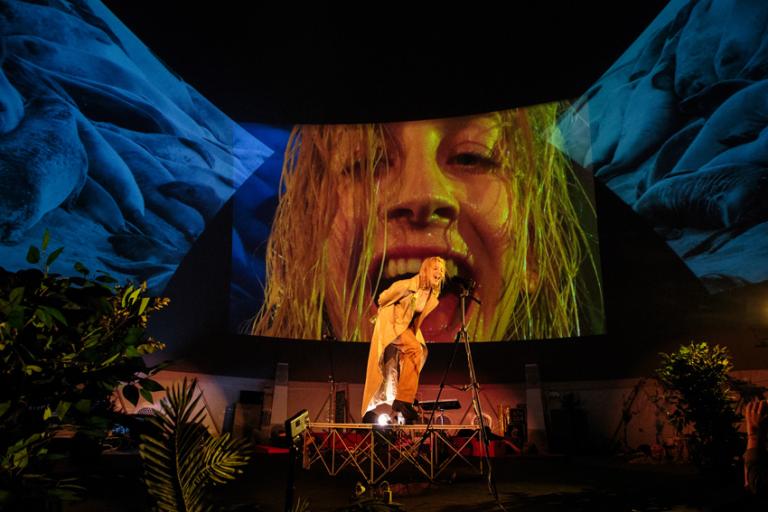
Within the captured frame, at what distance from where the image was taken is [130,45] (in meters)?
8.57

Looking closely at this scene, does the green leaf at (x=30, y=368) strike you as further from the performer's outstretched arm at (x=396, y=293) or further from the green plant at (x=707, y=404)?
the green plant at (x=707, y=404)

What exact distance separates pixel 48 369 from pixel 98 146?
8.40 meters

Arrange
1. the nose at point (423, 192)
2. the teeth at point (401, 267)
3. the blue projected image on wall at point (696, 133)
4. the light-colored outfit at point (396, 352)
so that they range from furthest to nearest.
→ the teeth at point (401, 267) → the nose at point (423, 192) → the blue projected image on wall at point (696, 133) → the light-colored outfit at point (396, 352)

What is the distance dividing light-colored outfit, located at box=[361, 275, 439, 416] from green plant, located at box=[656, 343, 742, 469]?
348 cm

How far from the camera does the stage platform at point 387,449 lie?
5.84 metres

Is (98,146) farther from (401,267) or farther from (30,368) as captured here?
(30,368)

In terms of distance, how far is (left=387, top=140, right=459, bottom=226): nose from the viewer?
38.1 feet

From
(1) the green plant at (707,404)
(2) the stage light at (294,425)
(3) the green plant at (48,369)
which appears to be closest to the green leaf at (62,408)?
(3) the green plant at (48,369)

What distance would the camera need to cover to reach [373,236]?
11.8 meters

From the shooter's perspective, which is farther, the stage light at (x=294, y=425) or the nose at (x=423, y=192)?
the nose at (x=423, y=192)

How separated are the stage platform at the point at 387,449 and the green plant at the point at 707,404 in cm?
283

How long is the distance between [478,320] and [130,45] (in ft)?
27.4

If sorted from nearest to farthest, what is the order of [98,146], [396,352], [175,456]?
[175,456] → [396,352] → [98,146]

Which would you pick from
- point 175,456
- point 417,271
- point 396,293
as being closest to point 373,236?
point 417,271
